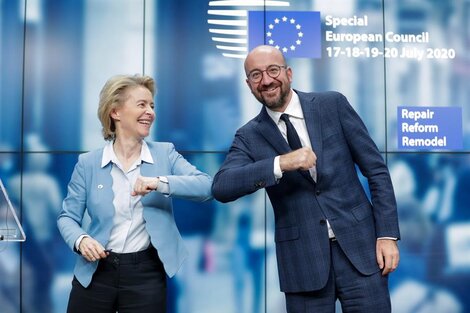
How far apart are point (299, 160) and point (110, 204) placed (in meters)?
0.83

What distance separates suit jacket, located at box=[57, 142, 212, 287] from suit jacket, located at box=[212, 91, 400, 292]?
154 mm

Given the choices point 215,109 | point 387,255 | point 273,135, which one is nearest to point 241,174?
point 273,135

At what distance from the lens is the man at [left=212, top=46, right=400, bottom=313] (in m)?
2.24

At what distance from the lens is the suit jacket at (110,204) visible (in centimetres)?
238

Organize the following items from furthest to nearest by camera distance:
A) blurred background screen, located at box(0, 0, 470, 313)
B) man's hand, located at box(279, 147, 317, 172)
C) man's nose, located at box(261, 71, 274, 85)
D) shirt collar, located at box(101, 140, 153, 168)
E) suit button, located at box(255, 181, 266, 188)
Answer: blurred background screen, located at box(0, 0, 470, 313)
shirt collar, located at box(101, 140, 153, 168)
man's nose, located at box(261, 71, 274, 85)
suit button, located at box(255, 181, 266, 188)
man's hand, located at box(279, 147, 317, 172)

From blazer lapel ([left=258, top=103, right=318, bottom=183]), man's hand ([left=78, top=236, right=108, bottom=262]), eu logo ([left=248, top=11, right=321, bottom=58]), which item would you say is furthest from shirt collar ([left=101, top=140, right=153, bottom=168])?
eu logo ([left=248, top=11, right=321, bottom=58])

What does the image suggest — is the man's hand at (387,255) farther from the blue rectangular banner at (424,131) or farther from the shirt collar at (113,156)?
the blue rectangular banner at (424,131)

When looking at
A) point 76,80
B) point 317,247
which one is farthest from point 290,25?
point 317,247

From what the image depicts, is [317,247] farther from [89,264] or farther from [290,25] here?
[290,25]

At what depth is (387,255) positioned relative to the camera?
7.30 feet

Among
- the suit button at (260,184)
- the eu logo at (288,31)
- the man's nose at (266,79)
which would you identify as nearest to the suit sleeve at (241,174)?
the suit button at (260,184)

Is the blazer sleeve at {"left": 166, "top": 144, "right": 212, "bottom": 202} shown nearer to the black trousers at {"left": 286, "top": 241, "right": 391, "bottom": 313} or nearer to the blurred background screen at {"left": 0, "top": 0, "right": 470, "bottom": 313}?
the black trousers at {"left": 286, "top": 241, "right": 391, "bottom": 313}

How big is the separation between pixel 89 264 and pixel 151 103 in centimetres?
74

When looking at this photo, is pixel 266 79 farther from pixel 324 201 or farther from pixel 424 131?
pixel 424 131
